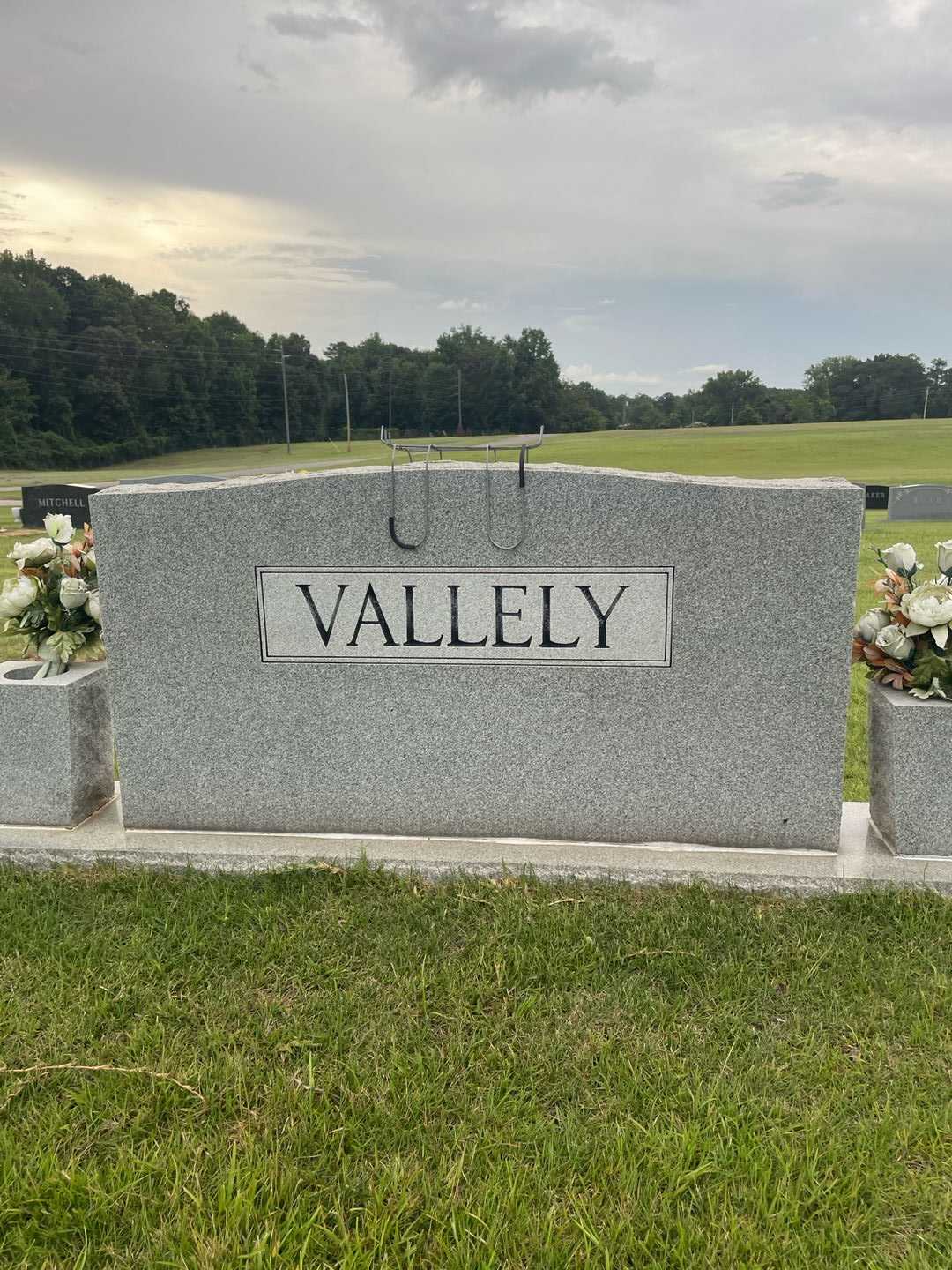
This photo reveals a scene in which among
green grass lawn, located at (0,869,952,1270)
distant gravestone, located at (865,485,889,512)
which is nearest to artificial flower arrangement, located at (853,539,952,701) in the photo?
green grass lawn, located at (0,869,952,1270)

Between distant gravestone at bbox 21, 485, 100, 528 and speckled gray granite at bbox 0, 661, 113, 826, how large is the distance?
12.7 m

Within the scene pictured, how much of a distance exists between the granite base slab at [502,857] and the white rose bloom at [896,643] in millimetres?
673

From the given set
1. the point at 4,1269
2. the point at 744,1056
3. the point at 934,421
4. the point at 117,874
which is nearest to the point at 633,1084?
the point at 744,1056

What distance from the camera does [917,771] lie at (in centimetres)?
300

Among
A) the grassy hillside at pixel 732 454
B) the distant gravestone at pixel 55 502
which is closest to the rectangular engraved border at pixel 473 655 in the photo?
the distant gravestone at pixel 55 502

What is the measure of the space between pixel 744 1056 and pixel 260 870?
1.73 metres

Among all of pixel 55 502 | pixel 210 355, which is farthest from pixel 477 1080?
pixel 210 355

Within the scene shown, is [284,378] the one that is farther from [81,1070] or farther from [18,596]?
[81,1070]

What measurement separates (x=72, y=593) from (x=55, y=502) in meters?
13.8

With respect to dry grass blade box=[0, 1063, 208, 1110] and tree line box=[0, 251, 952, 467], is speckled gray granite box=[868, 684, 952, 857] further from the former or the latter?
tree line box=[0, 251, 952, 467]

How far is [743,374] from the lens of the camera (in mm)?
67438

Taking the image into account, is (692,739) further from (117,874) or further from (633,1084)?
(117,874)

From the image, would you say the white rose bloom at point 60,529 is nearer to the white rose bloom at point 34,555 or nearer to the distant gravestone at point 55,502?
the white rose bloom at point 34,555

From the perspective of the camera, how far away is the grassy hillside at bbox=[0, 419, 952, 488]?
34750 millimetres
